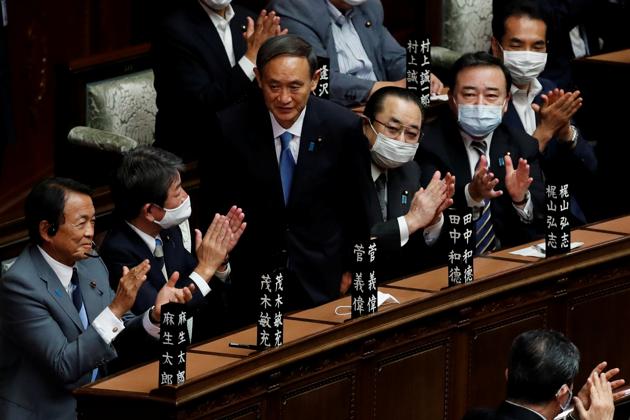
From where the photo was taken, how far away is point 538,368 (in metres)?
4.19

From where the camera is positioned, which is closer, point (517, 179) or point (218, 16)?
point (517, 179)

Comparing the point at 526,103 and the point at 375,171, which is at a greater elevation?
the point at 526,103

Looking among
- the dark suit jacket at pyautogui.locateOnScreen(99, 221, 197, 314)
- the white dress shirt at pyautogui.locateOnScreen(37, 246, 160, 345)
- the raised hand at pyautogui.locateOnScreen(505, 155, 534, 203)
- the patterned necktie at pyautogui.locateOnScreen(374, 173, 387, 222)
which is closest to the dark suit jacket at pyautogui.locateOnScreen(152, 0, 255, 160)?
the patterned necktie at pyautogui.locateOnScreen(374, 173, 387, 222)

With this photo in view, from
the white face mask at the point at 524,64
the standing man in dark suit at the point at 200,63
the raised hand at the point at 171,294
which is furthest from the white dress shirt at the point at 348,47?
the raised hand at the point at 171,294

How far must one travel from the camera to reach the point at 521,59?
20.1 feet

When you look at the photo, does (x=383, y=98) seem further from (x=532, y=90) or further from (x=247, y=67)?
(x=532, y=90)

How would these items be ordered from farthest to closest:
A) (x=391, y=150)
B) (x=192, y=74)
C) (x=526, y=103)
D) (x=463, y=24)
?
(x=463, y=24) < (x=526, y=103) < (x=192, y=74) < (x=391, y=150)

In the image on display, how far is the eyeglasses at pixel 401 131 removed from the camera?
5.41m

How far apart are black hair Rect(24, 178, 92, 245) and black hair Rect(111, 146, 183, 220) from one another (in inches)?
12.7

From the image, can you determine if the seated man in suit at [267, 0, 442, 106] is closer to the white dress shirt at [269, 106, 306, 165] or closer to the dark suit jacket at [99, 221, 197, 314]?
the white dress shirt at [269, 106, 306, 165]

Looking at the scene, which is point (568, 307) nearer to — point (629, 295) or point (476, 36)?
point (629, 295)

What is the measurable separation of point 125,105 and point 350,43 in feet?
2.71

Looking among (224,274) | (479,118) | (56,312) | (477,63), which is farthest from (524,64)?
(56,312)

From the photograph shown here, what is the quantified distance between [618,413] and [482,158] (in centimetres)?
91
